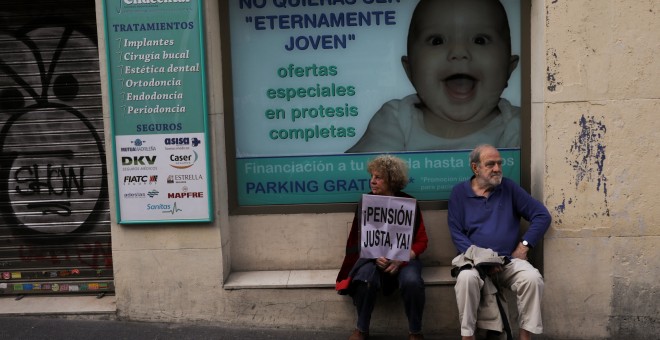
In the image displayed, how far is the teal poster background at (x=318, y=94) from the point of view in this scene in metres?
5.09

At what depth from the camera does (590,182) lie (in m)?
4.69

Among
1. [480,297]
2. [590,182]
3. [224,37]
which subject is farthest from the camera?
[224,37]

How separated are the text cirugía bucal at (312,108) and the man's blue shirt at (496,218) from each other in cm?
112

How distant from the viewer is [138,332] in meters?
4.80

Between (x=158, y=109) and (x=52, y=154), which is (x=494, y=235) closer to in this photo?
(x=158, y=109)

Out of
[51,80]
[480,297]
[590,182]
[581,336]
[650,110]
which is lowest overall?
[581,336]

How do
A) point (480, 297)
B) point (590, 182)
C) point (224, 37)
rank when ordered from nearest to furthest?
point (480, 297) → point (590, 182) → point (224, 37)

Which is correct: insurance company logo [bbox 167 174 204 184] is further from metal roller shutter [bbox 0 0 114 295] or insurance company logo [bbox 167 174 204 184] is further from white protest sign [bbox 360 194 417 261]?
white protest sign [bbox 360 194 417 261]

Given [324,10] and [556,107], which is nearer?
[556,107]

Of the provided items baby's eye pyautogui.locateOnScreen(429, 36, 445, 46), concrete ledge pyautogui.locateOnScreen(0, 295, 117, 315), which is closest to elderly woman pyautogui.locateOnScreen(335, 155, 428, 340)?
baby's eye pyautogui.locateOnScreen(429, 36, 445, 46)

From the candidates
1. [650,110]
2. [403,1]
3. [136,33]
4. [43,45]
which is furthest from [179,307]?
[650,110]

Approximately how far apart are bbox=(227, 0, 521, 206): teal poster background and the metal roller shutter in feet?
4.10

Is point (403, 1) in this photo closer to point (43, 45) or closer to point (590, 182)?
point (590, 182)

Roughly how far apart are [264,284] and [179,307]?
69cm
